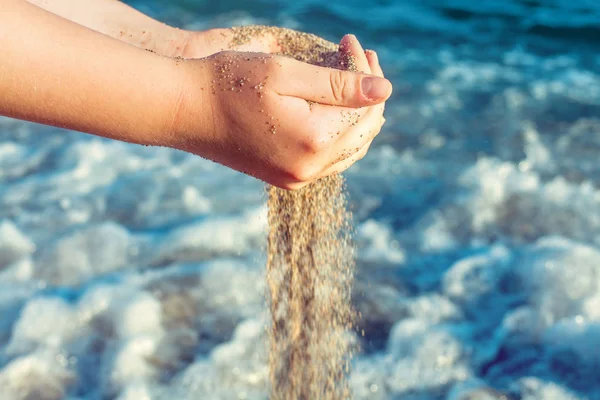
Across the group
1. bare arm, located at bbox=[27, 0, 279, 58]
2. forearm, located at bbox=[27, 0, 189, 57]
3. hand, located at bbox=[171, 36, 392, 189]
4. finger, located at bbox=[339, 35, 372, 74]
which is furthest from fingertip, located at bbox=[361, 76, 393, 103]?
forearm, located at bbox=[27, 0, 189, 57]

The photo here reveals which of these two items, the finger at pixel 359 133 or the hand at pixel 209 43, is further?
the hand at pixel 209 43

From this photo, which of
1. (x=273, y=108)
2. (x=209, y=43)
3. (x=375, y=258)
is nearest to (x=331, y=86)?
(x=273, y=108)

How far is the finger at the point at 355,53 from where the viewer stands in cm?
161

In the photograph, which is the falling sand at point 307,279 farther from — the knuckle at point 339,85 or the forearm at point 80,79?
the forearm at point 80,79

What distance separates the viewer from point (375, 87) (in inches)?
53.9

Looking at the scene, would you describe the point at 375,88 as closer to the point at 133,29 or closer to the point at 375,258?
the point at 133,29

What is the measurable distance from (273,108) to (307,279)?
71 centimetres

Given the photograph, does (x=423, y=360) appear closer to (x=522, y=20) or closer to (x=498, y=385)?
(x=498, y=385)

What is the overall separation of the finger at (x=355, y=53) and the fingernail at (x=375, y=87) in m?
0.23

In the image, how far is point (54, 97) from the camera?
1301 millimetres

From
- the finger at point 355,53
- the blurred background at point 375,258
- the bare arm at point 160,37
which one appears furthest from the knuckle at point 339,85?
the blurred background at point 375,258

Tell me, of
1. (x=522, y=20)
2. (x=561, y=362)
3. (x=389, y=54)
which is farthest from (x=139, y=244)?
(x=522, y=20)

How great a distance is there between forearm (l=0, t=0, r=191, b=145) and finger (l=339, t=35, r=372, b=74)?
453mm

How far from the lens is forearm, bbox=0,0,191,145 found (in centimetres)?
124
